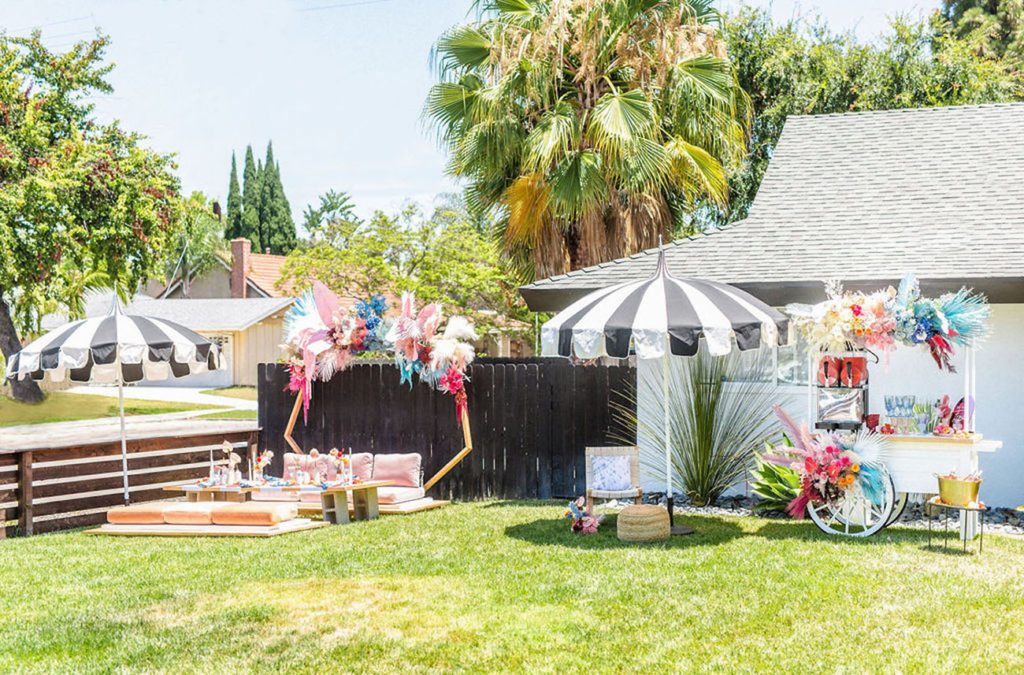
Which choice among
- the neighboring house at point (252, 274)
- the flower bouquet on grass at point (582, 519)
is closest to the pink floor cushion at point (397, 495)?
the flower bouquet on grass at point (582, 519)

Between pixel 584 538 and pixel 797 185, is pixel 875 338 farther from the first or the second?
pixel 797 185

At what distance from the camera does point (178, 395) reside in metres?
37.6

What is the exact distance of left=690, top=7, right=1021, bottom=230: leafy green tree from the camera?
22109 millimetres

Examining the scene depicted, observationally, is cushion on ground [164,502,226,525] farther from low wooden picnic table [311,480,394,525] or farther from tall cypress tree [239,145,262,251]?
tall cypress tree [239,145,262,251]

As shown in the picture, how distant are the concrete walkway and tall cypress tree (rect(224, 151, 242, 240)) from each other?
2542 centimetres

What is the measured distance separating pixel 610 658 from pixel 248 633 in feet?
7.63

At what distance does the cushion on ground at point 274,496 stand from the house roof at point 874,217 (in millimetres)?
3764

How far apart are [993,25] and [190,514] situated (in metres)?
29.5

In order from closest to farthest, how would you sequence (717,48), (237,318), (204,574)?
1. (204,574)
2. (717,48)
3. (237,318)

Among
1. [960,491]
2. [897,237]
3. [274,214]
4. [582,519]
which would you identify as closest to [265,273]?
[274,214]

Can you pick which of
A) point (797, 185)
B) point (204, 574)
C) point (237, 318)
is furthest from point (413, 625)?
point (237, 318)

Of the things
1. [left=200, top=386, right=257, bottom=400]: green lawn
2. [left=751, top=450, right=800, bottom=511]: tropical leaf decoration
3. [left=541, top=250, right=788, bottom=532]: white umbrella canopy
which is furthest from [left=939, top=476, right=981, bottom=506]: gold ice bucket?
[left=200, top=386, right=257, bottom=400]: green lawn

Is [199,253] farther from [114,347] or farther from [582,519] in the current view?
[582,519]

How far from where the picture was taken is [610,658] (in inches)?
222
